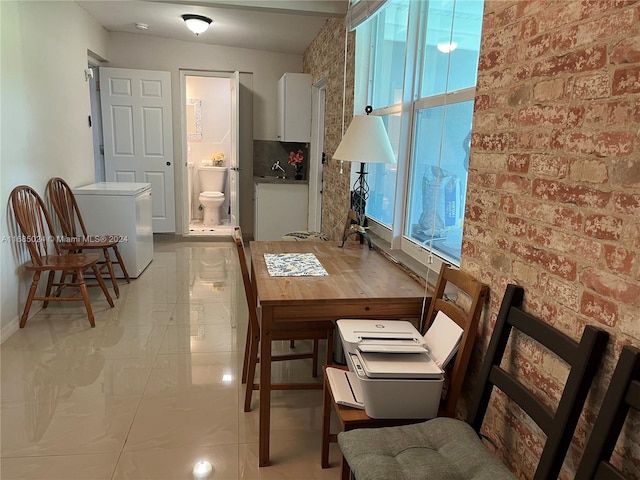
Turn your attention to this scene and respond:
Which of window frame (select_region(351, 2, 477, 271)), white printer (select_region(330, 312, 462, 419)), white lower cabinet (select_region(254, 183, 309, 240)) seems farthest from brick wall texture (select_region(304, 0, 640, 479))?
white lower cabinet (select_region(254, 183, 309, 240))

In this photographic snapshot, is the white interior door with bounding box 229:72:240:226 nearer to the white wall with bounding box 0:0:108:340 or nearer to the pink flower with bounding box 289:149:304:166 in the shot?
the pink flower with bounding box 289:149:304:166

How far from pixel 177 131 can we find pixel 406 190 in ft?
13.6

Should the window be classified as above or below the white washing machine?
above

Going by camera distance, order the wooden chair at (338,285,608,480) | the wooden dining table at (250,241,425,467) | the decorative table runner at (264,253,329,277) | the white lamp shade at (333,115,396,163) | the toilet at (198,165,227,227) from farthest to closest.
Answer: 1. the toilet at (198,165,227,227)
2. the white lamp shade at (333,115,396,163)
3. the decorative table runner at (264,253,329,277)
4. the wooden dining table at (250,241,425,467)
5. the wooden chair at (338,285,608,480)

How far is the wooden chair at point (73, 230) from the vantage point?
155 inches

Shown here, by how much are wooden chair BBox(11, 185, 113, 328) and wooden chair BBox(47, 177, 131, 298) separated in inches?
6.5

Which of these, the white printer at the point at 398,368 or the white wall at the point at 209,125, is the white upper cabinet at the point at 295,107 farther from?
the white printer at the point at 398,368

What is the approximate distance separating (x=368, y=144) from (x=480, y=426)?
148 cm

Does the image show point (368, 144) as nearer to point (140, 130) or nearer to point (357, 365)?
point (357, 365)

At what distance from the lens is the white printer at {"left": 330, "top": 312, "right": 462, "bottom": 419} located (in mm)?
1642

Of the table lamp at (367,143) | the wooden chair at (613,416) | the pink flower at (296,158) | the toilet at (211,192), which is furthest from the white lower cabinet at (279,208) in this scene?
the wooden chair at (613,416)

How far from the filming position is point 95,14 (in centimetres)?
492

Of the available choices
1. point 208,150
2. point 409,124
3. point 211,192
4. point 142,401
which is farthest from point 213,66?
point 142,401

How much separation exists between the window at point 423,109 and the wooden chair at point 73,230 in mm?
2313
